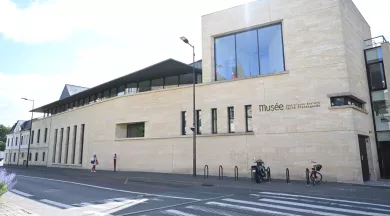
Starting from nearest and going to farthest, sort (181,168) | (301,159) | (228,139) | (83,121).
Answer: (301,159) → (228,139) → (181,168) → (83,121)

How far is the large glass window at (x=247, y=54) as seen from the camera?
64.1 feet

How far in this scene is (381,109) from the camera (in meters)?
19.4

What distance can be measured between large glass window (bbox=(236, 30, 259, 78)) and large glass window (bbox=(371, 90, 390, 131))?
936 cm

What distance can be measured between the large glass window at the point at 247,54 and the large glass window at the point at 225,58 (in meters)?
0.45

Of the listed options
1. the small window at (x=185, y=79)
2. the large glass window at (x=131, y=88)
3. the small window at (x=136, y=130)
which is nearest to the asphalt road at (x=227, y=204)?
the small window at (x=136, y=130)

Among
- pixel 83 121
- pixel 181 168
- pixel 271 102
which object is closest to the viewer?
pixel 271 102

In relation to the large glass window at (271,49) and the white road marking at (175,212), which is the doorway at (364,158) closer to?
the large glass window at (271,49)

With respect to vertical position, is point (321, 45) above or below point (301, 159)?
above

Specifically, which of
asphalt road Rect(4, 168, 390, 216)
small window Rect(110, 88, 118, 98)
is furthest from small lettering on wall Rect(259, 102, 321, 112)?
small window Rect(110, 88, 118, 98)

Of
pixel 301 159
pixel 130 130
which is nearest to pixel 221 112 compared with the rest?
pixel 301 159

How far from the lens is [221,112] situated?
19.7 meters

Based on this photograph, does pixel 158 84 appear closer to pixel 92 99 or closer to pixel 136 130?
pixel 136 130

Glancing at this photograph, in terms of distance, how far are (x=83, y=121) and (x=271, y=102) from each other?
2394cm

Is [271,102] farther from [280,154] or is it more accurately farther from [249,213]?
[249,213]
